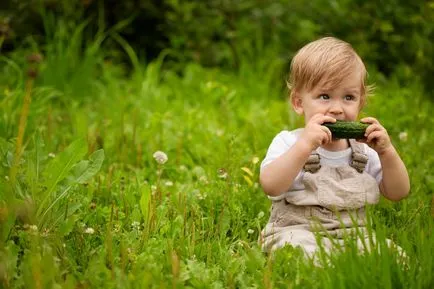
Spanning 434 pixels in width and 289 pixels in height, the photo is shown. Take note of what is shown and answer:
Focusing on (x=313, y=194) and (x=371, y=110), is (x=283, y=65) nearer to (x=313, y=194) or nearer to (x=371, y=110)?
(x=371, y=110)

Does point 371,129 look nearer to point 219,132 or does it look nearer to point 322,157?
point 322,157

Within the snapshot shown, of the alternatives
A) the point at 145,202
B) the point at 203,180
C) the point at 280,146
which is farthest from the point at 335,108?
the point at 203,180

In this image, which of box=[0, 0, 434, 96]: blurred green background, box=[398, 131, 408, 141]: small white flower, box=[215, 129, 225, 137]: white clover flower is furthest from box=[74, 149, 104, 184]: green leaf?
box=[0, 0, 434, 96]: blurred green background

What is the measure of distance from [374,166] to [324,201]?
0.34 metres

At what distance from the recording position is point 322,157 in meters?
2.96

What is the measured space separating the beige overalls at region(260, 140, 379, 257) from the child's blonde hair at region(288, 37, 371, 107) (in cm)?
30

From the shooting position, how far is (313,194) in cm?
288

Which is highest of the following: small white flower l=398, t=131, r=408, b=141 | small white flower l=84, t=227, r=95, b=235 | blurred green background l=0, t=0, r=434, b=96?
small white flower l=84, t=227, r=95, b=235

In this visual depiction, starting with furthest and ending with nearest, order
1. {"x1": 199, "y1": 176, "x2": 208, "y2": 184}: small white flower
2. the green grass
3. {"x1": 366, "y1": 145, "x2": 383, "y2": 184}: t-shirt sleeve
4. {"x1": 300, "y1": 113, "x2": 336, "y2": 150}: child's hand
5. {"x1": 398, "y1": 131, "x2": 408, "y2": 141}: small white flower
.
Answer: {"x1": 398, "y1": 131, "x2": 408, "y2": 141}: small white flower → {"x1": 199, "y1": 176, "x2": 208, "y2": 184}: small white flower → {"x1": 366, "y1": 145, "x2": 383, "y2": 184}: t-shirt sleeve → {"x1": 300, "y1": 113, "x2": 336, "y2": 150}: child's hand → the green grass

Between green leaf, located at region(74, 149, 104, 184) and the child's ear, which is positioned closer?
green leaf, located at region(74, 149, 104, 184)

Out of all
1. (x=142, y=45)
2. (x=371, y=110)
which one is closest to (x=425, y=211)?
(x=371, y=110)

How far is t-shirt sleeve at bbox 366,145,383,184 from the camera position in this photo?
3015mm

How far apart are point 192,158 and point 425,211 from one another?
1575 mm

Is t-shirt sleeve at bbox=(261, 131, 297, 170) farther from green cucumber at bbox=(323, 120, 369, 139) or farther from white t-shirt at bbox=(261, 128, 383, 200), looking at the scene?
green cucumber at bbox=(323, 120, 369, 139)
